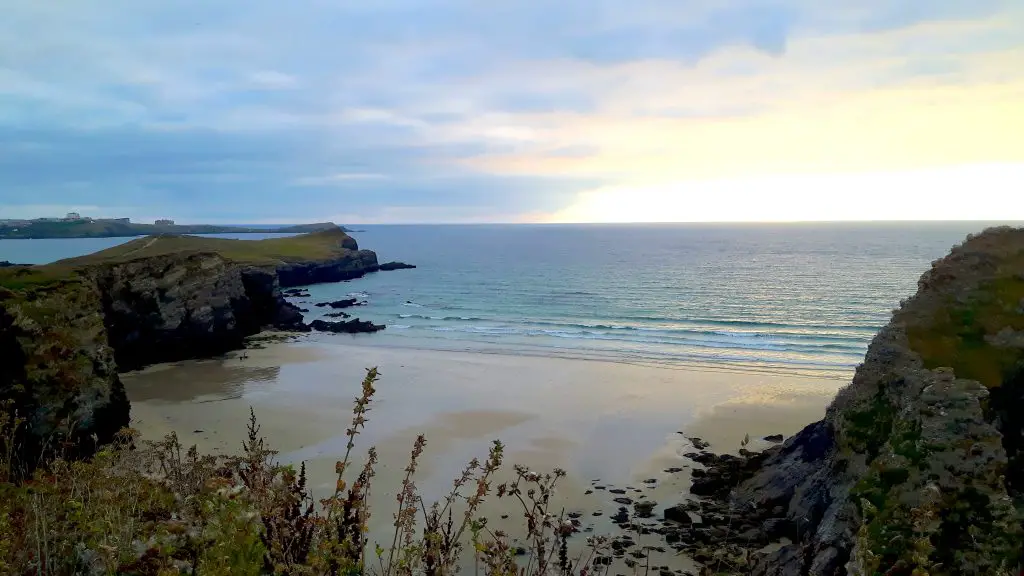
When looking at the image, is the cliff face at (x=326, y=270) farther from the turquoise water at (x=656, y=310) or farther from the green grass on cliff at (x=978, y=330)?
the green grass on cliff at (x=978, y=330)

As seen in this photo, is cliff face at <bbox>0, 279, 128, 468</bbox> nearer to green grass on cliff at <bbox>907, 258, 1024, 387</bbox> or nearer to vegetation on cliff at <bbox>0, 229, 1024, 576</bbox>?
vegetation on cliff at <bbox>0, 229, 1024, 576</bbox>

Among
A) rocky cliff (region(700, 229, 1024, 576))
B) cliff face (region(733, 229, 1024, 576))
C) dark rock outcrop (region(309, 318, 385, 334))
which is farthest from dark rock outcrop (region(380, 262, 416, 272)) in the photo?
cliff face (region(733, 229, 1024, 576))

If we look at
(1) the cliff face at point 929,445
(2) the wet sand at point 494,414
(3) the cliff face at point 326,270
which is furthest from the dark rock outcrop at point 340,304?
(1) the cliff face at point 929,445

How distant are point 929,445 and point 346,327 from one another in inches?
1700

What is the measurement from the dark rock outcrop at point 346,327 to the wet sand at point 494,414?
34.5 feet

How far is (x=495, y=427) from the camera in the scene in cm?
2369

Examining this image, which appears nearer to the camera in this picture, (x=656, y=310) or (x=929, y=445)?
(x=929, y=445)

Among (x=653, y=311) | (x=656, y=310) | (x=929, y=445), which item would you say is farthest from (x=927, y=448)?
(x=656, y=310)

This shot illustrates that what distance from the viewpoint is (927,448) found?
9695 millimetres

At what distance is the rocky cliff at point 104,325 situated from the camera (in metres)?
16.5

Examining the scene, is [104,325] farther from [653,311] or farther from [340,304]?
[653,311]

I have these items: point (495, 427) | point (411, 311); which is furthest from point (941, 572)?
point (411, 311)

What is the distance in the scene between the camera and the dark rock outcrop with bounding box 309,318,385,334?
156ft

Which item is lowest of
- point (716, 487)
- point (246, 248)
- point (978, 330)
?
point (716, 487)
